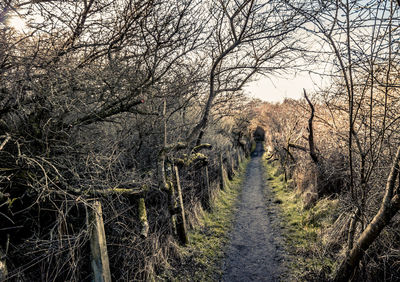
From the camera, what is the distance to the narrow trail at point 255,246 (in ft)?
16.3

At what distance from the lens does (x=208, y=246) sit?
6047mm

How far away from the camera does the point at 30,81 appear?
3189 millimetres

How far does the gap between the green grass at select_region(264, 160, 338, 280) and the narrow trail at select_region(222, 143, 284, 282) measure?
26 centimetres

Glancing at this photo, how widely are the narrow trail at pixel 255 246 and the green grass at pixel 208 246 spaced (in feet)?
0.71

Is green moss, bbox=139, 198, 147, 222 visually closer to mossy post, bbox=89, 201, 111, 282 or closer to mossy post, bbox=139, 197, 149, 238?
mossy post, bbox=139, 197, 149, 238

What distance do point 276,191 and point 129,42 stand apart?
32.0 ft

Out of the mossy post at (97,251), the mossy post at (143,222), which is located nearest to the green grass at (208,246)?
the mossy post at (143,222)

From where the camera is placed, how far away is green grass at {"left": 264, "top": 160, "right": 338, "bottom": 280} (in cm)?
477

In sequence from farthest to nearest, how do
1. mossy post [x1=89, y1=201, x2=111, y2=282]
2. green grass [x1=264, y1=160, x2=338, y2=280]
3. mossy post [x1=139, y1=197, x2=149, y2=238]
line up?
green grass [x1=264, y1=160, x2=338, y2=280]
mossy post [x1=139, y1=197, x2=149, y2=238]
mossy post [x1=89, y1=201, x2=111, y2=282]

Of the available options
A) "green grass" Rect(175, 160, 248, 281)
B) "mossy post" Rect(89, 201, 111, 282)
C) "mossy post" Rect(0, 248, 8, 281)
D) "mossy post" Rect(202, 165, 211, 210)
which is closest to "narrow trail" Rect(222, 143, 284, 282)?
"green grass" Rect(175, 160, 248, 281)

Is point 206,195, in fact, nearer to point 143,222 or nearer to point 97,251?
point 143,222

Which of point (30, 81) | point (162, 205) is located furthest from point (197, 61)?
point (30, 81)

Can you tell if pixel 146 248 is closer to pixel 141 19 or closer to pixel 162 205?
pixel 162 205

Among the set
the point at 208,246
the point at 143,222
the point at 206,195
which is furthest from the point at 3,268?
the point at 206,195
